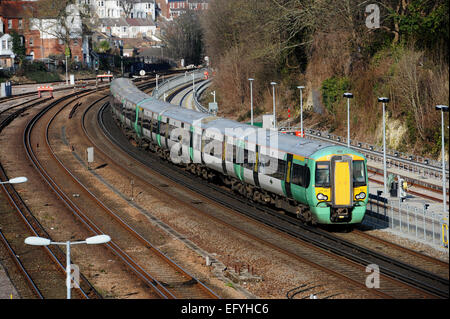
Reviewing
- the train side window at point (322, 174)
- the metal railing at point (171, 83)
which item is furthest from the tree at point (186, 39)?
the train side window at point (322, 174)

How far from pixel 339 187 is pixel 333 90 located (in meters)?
30.3

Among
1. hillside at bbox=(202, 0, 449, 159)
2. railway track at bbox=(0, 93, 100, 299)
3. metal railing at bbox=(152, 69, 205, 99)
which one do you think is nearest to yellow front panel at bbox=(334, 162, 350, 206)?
hillside at bbox=(202, 0, 449, 159)

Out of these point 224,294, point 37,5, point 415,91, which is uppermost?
point 37,5

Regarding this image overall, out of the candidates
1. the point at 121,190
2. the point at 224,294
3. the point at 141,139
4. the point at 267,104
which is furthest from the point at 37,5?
the point at 224,294

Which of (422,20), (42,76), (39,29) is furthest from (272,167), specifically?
(39,29)

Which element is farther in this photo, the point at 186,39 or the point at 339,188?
the point at 186,39

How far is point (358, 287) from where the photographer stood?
21656 millimetres

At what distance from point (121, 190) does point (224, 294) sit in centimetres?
1684

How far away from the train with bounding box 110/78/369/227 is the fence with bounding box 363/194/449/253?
1.86m

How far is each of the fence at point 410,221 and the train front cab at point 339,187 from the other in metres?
2.50

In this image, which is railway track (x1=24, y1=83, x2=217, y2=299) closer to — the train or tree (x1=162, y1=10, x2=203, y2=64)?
the train

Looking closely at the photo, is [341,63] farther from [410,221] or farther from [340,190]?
[340,190]

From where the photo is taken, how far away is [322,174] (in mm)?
26531
